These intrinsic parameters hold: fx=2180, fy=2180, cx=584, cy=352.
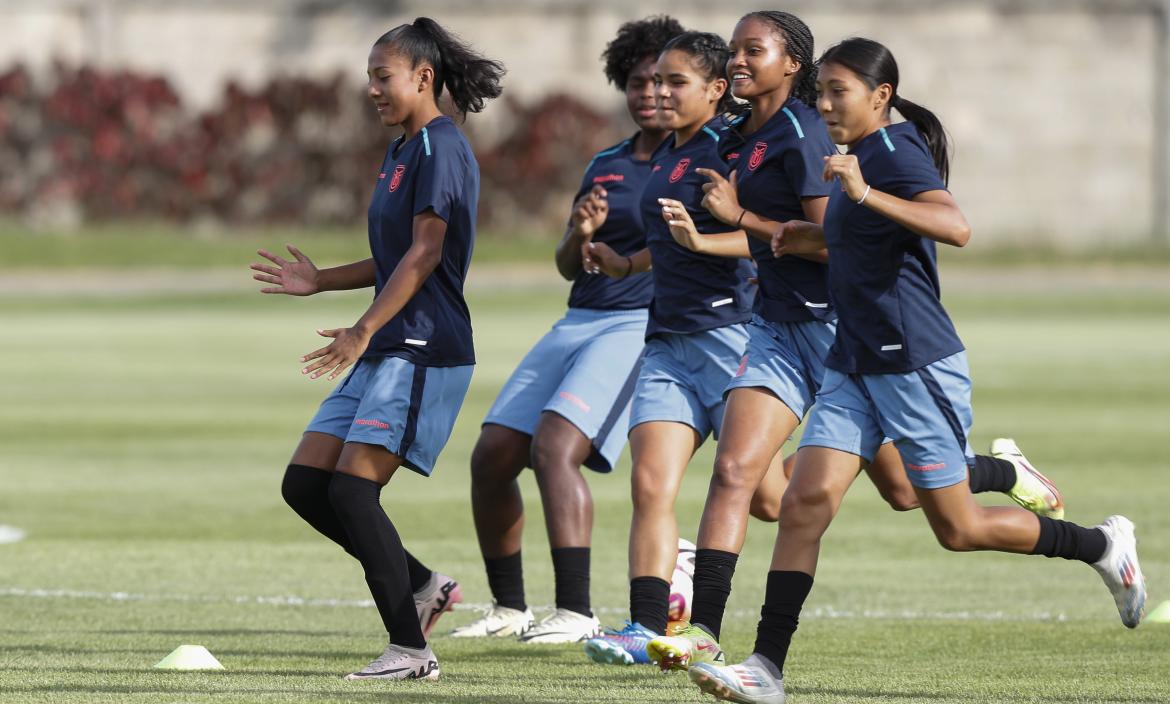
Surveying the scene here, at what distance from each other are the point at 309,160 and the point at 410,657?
38.1 m

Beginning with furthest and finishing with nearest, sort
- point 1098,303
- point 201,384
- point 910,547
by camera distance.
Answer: point 1098,303, point 201,384, point 910,547

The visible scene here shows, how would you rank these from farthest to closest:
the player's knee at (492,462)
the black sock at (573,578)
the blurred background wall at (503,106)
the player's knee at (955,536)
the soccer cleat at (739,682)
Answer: the blurred background wall at (503,106) → the player's knee at (492,462) → the black sock at (573,578) → the player's knee at (955,536) → the soccer cleat at (739,682)

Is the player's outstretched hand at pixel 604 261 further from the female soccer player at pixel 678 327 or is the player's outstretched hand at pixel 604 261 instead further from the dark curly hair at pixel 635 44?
the dark curly hair at pixel 635 44

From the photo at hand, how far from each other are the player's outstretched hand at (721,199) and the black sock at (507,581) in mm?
1934

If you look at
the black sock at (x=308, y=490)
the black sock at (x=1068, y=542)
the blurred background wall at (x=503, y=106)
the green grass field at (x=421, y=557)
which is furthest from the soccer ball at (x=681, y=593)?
the blurred background wall at (x=503, y=106)

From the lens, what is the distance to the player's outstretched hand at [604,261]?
8492mm

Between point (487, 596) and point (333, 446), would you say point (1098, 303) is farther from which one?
point (333, 446)

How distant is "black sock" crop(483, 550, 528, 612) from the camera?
8.78 meters

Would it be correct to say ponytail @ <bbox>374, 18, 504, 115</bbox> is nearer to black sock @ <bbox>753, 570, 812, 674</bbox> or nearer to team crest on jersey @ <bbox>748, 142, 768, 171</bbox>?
team crest on jersey @ <bbox>748, 142, 768, 171</bbox>

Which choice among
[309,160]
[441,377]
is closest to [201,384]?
[441,377]

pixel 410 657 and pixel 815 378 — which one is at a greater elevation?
pixel 815 378

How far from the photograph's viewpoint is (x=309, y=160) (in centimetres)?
4469

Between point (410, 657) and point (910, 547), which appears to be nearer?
point (410, 657)

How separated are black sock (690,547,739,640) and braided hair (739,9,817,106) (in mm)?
1717
